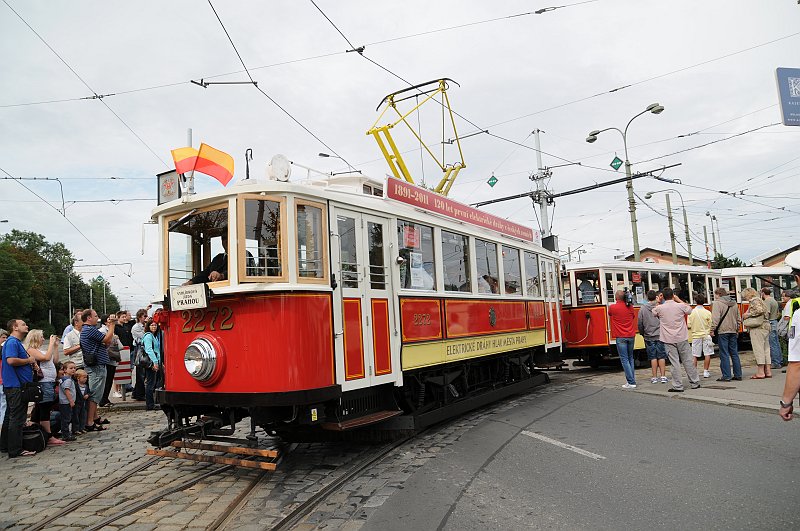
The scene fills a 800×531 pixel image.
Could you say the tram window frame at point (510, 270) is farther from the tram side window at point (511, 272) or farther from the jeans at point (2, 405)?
the jeans at point (2, 405)

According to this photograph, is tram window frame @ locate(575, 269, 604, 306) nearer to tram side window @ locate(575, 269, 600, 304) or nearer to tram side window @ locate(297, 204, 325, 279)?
tram side window @ locate(575, 269, 600, 304)

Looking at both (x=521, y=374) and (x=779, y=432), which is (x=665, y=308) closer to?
(x=521, y=374)

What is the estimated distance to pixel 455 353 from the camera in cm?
830

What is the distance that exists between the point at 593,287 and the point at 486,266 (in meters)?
7.10

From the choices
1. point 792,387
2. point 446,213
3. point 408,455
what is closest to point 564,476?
point 408,455

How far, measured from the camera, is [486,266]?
9.65 meters

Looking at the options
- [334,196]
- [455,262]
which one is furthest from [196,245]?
[455,262]

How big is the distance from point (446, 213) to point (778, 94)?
9.26m

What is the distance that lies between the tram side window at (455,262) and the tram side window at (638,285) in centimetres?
909

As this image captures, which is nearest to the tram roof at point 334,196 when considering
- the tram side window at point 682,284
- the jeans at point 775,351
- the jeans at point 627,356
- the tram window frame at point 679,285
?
the jeans at point 627,356

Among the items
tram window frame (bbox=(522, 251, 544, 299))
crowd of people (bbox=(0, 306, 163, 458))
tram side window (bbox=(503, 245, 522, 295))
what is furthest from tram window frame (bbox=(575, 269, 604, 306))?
crowd of people (bbox=(0, 306, 163, 458))

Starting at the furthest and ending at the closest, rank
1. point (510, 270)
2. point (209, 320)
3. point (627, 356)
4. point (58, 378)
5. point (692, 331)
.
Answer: point (692, 331), point (627, 356), point (510, 270), point (58, 378), point (209, 320)

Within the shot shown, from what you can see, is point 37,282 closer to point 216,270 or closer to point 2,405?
point 2,405

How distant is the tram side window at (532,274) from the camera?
Result: 11488 mm
